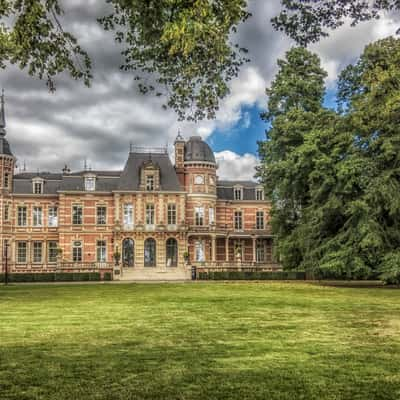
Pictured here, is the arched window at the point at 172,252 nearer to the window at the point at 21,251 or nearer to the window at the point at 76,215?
the window at the point at 76,215

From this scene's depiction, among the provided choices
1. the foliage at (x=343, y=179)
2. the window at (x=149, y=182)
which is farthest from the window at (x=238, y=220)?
the foliage at (x=343, y=179)

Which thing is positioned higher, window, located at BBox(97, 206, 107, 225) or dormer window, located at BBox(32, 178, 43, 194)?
dormer window, located at BBox(32, 178, 43, 194)

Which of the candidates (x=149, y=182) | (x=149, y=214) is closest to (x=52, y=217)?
(x=149, y=214)

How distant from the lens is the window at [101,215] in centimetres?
4219

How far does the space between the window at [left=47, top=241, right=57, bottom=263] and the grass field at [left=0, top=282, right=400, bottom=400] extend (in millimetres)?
30736

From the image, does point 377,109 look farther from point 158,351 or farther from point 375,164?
point 158,351

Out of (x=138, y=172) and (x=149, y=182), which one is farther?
(x=138, y=172)

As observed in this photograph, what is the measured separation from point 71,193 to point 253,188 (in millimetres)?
16031

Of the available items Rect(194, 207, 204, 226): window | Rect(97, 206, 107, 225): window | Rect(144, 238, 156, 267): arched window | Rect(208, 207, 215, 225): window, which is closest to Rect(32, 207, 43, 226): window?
Rect(97, 206, 107, 225): window

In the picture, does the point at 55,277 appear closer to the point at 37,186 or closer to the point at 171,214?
the point at 171,214

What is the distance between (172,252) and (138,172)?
7195mm

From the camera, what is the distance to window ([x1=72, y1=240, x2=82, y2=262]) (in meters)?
41.3

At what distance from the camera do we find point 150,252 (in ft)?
135

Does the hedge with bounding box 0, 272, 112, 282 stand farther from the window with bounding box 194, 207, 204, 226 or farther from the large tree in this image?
the large tree
